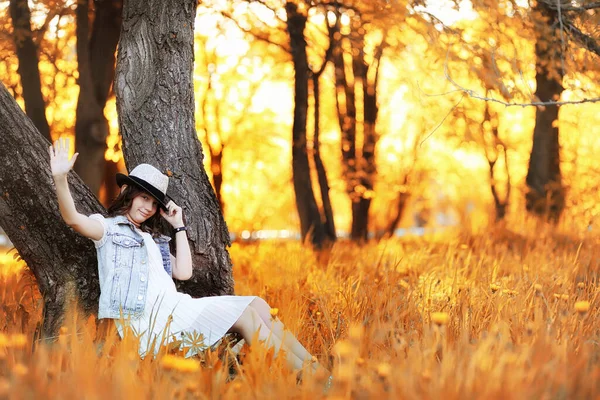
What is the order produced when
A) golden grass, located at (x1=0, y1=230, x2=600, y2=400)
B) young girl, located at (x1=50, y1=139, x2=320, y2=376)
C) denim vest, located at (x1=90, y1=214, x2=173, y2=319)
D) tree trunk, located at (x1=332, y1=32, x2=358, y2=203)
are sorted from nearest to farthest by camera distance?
golden grass, located at (x1=0, y1=230, x2=600, y2=400)
young girl, located at (x1=50, y1=139, x2=320, y2=376)
denim vest, located at (x1=90, y1=214, x2=173, y2=319)
tree trunk, located at (x1=332, y1=32, x2=358, y2=203)

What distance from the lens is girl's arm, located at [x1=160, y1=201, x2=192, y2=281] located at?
3941mm

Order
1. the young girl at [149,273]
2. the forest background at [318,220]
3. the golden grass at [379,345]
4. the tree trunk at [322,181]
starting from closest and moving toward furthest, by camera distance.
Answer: the golden grass at [379,345]
the forest background at [318,220]
the young girl at [149,273]
the tree trunk at [322,181]

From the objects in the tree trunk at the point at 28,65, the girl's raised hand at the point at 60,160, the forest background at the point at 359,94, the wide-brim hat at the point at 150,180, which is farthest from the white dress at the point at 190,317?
the tree trunk at the point at 28,65

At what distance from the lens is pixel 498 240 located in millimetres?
7590

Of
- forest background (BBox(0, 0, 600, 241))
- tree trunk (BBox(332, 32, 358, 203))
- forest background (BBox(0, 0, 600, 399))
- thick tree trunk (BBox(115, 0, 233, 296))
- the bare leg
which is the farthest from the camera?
tree trunk (BBox(332, 32, 358, 203))

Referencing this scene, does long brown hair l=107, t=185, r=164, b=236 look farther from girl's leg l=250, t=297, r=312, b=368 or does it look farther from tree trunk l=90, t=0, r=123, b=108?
tree trunk l=90, t=0, r=123, b=108

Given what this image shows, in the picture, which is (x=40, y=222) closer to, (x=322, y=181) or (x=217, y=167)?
(x=322, y=181)

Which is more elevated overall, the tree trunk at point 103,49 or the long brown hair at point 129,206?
the tree trunk at point 103,49

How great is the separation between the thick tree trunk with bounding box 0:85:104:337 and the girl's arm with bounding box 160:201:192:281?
0.47m

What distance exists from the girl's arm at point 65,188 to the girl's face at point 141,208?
0.33m

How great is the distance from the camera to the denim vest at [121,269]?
11.8 feet

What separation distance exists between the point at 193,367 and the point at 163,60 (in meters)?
2.69

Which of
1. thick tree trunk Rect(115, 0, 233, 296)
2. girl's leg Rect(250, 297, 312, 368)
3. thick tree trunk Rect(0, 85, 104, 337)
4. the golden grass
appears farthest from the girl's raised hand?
girl's leg Rect(250, 297, 312, 368)

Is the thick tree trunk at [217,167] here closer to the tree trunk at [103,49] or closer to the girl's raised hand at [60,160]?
the tree trunk at [103,49]
